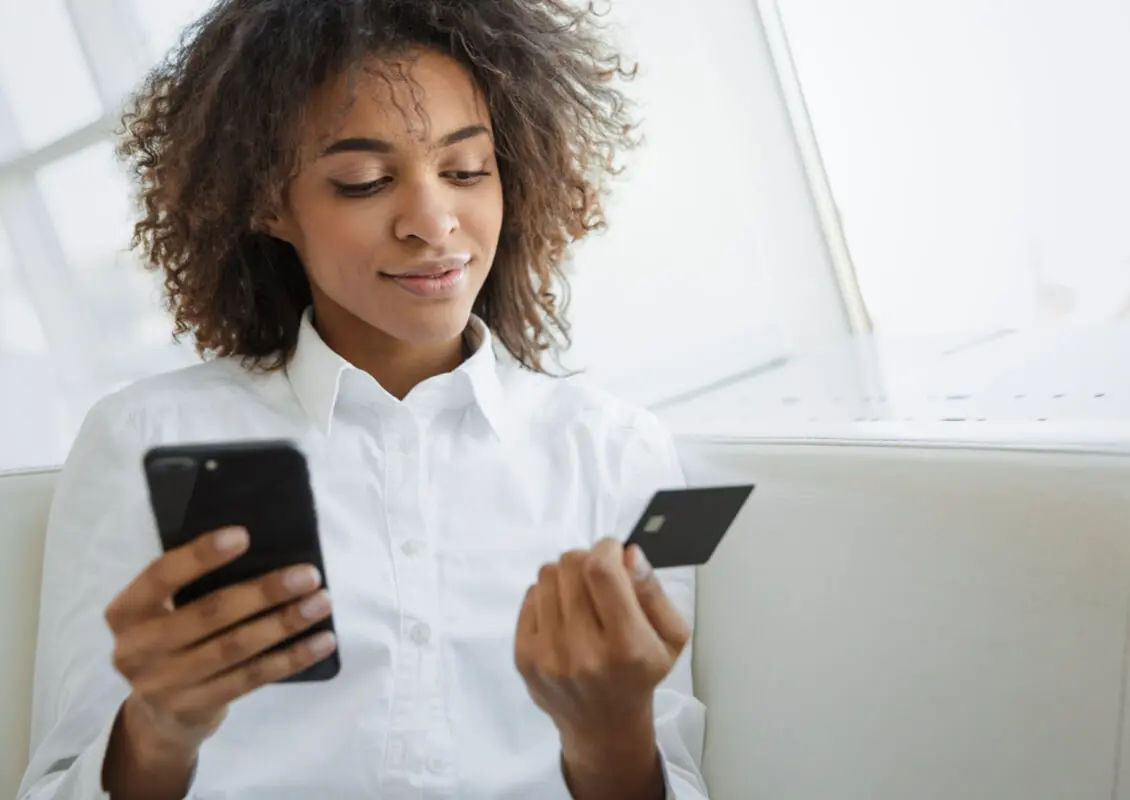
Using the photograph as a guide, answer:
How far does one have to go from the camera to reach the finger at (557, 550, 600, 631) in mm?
581

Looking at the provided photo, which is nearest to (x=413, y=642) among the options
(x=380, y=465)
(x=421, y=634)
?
(x=421, y=634)

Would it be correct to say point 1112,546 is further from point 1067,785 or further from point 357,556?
point 357,556

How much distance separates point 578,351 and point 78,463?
3.45 ft

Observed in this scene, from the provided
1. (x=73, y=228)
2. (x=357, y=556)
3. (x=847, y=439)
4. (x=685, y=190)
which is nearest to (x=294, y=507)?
(x=357, y=556)

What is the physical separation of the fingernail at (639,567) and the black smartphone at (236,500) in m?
0.18

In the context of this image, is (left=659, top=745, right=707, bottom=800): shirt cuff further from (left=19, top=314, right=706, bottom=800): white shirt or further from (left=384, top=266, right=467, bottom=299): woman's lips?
(left=384, top=266, right=467, bottom=299): woman's lips

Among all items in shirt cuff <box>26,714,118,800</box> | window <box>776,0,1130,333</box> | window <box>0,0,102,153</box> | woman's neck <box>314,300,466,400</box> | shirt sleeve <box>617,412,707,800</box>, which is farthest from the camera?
window <box>0,0,102,153</box>

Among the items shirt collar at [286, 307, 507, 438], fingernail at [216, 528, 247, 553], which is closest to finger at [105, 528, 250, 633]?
fingernail at [216, 528, 247, 553]

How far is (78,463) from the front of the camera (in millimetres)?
803

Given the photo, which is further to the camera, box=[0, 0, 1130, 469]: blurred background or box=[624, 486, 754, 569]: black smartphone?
box=[0, 0, 1130, 469]: blurred background

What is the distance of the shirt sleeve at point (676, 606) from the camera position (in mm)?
768

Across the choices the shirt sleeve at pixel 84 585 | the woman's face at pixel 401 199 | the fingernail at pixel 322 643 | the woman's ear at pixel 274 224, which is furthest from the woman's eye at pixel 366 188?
the fingernail at pixel 322 643

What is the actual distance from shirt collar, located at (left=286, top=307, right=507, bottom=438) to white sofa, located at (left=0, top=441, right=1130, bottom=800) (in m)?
0.18

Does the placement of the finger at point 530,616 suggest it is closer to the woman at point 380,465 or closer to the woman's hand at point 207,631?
the woman at point 380,465
